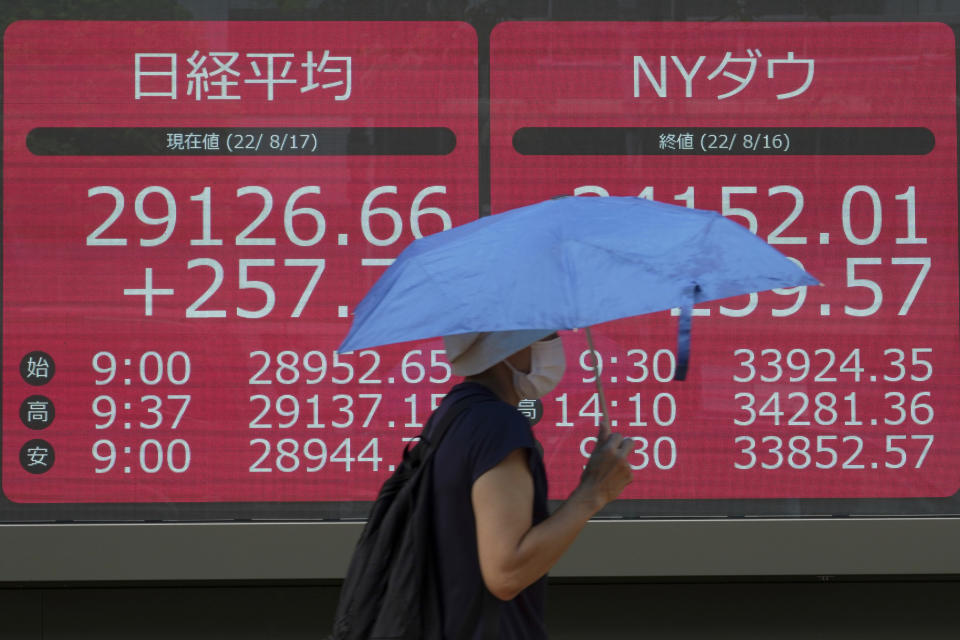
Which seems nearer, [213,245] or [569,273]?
[569,273]

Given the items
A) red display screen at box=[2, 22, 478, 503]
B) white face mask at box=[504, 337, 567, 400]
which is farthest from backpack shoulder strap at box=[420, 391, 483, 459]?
red display screen at box=[2, 22, 478, 503]

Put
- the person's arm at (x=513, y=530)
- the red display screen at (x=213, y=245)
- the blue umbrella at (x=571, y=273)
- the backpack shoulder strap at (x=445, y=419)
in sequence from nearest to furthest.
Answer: the blue umbrella at (x=571, y=273) → the person's arm at (x=513, y=530) → the backpack shoulder strap at (x=445, y=419) → the red display screen at (x=213, y=245)

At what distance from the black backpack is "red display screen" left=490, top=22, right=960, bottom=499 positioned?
2233 mm

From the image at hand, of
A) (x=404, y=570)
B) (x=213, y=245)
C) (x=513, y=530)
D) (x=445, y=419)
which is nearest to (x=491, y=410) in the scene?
(x=445, y=419)

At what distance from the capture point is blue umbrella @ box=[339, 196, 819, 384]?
6.91 feet

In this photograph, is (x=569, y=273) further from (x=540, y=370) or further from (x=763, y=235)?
(x=763, y=235)

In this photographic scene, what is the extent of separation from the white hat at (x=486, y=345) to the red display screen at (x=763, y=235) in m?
2.18

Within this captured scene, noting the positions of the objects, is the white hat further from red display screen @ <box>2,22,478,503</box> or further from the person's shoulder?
red display screen @ <box>2,22,478,503</box>

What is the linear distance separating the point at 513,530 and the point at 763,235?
8.80 feet

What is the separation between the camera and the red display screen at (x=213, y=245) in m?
4.57

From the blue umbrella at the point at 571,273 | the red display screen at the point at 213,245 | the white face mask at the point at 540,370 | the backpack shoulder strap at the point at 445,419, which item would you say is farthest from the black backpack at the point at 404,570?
the red display screen at the point at 213,245

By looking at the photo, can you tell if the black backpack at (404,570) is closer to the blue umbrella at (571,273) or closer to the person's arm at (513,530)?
the person's arm at (513,530)

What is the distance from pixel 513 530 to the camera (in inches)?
88.5
